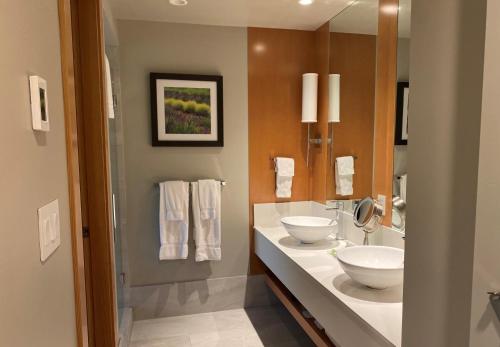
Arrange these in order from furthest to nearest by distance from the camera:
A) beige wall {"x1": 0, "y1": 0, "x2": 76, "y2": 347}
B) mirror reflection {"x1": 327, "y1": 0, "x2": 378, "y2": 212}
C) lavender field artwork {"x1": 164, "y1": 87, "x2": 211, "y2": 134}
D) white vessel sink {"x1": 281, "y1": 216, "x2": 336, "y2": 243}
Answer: lavender field artwork {"x1": 164, "y1": 87, "x2": 211, "y2": 134} → white vessel sink {"x1": 281, "y1": 216, "x2": 336, "y2": 243} → mirror reflection {"x1": 327, "y1": 0, "x2": 378, "y2": 212} → beige wall {"x1": 0, "y1": 0, "x2": 76, "y2": 347}

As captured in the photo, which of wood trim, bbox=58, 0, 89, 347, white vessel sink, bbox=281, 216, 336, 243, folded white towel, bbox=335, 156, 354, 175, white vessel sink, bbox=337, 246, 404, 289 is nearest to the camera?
wood trim, bbox=58, 0, 89, 347

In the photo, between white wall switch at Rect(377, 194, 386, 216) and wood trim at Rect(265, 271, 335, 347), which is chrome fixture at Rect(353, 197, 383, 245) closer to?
white wall switch at Rect(377, 194, 386, 216)

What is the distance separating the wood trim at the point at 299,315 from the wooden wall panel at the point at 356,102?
86 cm

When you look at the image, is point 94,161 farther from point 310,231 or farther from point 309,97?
point 309,97

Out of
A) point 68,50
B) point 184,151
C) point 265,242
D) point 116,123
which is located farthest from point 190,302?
point 68,50

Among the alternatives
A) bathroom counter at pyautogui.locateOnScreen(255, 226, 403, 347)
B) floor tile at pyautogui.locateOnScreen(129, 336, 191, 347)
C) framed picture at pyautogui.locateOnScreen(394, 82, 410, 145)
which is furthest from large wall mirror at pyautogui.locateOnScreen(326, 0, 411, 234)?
floor tile at pyautogui.locateOnScreen(129, 336, 191, 347)

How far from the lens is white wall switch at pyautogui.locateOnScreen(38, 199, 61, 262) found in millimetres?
792

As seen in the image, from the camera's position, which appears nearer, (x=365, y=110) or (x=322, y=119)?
(x=365, y=110)

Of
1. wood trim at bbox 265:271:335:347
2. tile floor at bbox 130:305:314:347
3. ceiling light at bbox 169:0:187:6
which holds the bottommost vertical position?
tile floor at bbox 130:305:314:347

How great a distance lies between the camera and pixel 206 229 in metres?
3.00

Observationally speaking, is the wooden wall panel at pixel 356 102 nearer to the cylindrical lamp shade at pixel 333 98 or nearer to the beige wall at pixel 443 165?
the cylindrical lamp shade at pixel 333 98

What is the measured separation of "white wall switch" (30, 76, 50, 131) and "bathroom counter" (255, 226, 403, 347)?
1.30 m

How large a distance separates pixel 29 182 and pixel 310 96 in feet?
8.31

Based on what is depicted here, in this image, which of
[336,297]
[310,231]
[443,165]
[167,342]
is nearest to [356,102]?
[310,231]
